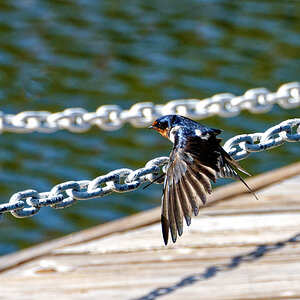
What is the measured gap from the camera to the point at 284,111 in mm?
7238

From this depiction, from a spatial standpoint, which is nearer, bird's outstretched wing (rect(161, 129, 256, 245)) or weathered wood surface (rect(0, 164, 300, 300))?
bird's outstretched wing (rect(161, 129, 256, 245))

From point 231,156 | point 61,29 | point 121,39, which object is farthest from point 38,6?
point 231,156

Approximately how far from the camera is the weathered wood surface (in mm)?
3037

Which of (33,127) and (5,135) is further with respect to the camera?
(5,135)

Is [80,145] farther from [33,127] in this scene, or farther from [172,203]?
[172,203]

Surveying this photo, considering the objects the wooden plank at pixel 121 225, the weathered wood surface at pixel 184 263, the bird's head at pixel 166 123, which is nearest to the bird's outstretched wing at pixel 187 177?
the bird's head at pixel 166 123

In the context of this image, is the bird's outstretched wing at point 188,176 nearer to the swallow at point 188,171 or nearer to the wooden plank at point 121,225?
the swallow at point 188,171

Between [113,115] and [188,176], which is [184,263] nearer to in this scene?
[113,115]

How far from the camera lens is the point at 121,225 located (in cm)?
363

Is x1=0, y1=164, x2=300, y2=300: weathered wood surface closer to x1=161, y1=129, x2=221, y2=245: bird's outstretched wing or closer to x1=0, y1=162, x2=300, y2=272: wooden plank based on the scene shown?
x1=0, y1=162, x2=300, y2=272: wooden plank

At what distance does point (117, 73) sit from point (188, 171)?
551 cm

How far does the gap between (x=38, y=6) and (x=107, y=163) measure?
3700 millimetres

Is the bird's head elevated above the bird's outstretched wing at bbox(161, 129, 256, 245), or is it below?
above

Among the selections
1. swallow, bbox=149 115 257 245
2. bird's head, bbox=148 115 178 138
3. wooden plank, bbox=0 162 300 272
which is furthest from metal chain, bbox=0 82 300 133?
swallow, bbox=149 115 257 245
